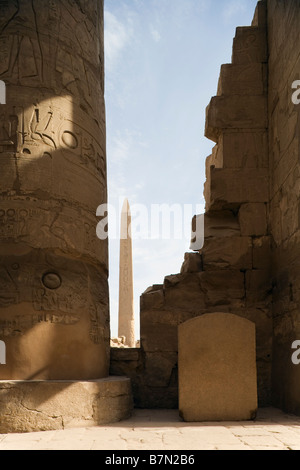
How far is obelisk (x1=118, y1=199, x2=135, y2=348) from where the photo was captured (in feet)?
53.0

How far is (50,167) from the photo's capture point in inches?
204

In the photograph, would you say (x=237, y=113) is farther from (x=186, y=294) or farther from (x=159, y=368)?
(x=159, y=368)

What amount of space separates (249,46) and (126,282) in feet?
34.7

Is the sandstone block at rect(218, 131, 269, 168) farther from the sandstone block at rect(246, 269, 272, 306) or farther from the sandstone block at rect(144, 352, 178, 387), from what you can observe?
the sandstone block at rect(144, 352, 178, 387)

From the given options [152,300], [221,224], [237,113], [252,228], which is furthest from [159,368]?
[237,113]

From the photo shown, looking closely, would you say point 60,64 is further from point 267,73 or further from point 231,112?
point 267,73

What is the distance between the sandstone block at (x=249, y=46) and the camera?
6.89m

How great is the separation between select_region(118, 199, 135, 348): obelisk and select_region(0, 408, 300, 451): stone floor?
11360 millimetres

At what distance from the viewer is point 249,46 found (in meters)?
6.93

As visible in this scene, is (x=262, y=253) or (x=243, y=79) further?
(x=243, y=79)

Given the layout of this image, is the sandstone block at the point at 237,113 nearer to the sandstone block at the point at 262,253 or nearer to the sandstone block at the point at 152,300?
the sandstone block at the point at 262,253
